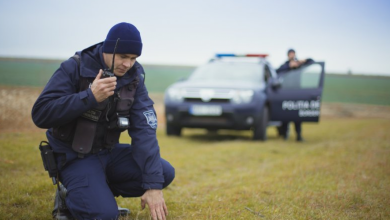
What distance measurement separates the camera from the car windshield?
914 cm

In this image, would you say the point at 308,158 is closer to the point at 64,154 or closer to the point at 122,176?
the point at 122,176

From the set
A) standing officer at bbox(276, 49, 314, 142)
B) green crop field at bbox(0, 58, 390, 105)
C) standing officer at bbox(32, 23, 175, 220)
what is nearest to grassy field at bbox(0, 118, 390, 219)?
standing officer at bbox(32, 23, 175, 220)

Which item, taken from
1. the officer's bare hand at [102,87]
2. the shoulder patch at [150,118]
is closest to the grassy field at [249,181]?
the shoulder patch at [150,118]

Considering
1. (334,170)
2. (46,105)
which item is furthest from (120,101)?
(334,170)

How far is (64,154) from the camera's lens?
297 cm

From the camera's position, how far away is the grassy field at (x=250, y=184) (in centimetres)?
340

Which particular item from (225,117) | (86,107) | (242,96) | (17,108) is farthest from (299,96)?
(17,108)

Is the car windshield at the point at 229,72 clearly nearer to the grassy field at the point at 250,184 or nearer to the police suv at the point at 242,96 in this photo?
the police suv at the point at 242,96

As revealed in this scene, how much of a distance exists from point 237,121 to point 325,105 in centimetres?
2173

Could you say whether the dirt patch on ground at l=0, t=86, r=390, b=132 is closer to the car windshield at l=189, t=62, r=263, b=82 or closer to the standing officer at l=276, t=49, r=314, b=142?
the car windshield at l=189, t=62, r=263, b=82

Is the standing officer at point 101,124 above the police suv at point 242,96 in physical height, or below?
above

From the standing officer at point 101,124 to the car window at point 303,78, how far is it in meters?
6.82

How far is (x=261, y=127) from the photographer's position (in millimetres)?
8562

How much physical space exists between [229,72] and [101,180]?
674 cm
